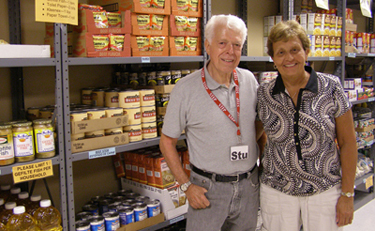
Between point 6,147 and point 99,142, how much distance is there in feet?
1.78

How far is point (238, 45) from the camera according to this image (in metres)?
2.05

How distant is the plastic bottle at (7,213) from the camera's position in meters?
2.03

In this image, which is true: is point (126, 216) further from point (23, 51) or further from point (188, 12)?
point (188, 12)

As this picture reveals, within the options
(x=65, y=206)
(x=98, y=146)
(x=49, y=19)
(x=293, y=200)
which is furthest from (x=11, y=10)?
(x=293, y=200)

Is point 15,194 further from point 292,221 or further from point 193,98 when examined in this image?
point 292,221

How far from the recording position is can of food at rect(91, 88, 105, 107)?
8.31 feet

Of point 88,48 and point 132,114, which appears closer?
point 88,48

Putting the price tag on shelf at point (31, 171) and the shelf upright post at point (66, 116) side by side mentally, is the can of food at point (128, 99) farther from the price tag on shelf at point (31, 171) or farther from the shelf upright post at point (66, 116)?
the price tag on shelf at point (31, 171)

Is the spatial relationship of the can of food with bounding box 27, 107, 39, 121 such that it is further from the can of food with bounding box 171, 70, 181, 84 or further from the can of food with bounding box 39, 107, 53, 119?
the can of food with bounding box 171, 70, 181, 84

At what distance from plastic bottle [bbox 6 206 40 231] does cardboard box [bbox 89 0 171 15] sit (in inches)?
56.0

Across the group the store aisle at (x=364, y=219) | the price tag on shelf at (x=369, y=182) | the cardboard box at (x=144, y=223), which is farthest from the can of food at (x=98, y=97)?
the price tag on shelf at (x=369, y=182)

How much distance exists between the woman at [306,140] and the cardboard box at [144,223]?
909mm

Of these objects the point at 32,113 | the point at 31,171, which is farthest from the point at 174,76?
the point at 31,171

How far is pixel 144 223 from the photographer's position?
2.50m
